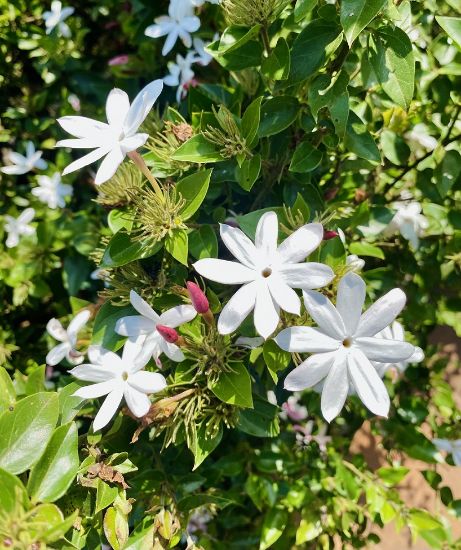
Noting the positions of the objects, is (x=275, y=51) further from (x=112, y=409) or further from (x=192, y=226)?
(x=112, y=409)

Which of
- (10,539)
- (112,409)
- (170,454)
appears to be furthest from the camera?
(170,454)

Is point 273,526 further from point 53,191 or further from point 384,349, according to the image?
point 53,191

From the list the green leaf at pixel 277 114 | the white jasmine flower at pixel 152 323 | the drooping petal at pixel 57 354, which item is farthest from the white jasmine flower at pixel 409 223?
the drooping petal at pixel 57 354

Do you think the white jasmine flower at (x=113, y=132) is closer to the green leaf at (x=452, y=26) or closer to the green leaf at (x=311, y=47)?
the green leaf at (x=311, y=47)

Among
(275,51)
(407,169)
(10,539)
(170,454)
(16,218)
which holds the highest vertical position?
(275,51)

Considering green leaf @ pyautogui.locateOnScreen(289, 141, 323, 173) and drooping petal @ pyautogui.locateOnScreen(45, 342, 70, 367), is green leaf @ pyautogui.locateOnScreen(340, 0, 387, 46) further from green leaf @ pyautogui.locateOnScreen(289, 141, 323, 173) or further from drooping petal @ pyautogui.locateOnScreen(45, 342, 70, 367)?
drooping petal @ pyautogui.locateOnScreen(45, 342, 70, 367)

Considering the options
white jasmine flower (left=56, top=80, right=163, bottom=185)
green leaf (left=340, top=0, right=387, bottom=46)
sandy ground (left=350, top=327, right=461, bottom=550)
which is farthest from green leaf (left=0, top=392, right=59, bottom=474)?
sandy ground (left=350, top=327, right=461, bottom=550)

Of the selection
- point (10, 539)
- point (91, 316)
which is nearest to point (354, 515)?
point (91, 316)
